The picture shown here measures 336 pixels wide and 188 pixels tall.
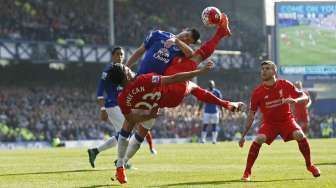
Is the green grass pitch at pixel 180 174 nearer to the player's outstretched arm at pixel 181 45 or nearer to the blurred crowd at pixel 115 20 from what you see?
the player's outstretched arm at pixel 181 45

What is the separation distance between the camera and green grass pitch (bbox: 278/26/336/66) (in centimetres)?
5100

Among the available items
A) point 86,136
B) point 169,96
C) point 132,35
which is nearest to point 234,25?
point 132,35

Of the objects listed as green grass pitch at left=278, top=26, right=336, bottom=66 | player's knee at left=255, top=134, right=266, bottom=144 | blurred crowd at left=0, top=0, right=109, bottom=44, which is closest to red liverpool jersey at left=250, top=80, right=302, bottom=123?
player's knee at left=255, top=134, right=266, bottom=144

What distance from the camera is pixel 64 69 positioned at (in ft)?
177

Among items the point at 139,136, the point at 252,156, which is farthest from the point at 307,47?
the point at 252,156

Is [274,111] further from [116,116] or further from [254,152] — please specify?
[116,116]

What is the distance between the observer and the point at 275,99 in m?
12.3

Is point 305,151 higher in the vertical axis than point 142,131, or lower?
lower

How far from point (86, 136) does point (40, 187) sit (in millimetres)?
33059

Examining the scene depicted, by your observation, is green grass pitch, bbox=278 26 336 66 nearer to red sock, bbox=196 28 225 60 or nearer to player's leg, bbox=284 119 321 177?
red sock, bbox=196 28 225 60

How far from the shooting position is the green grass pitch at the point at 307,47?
51000mm

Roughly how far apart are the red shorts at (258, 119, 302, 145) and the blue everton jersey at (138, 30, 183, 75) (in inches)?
69.0

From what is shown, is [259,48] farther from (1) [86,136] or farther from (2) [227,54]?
(1) [86,136]

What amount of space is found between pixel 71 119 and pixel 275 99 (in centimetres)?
3349
